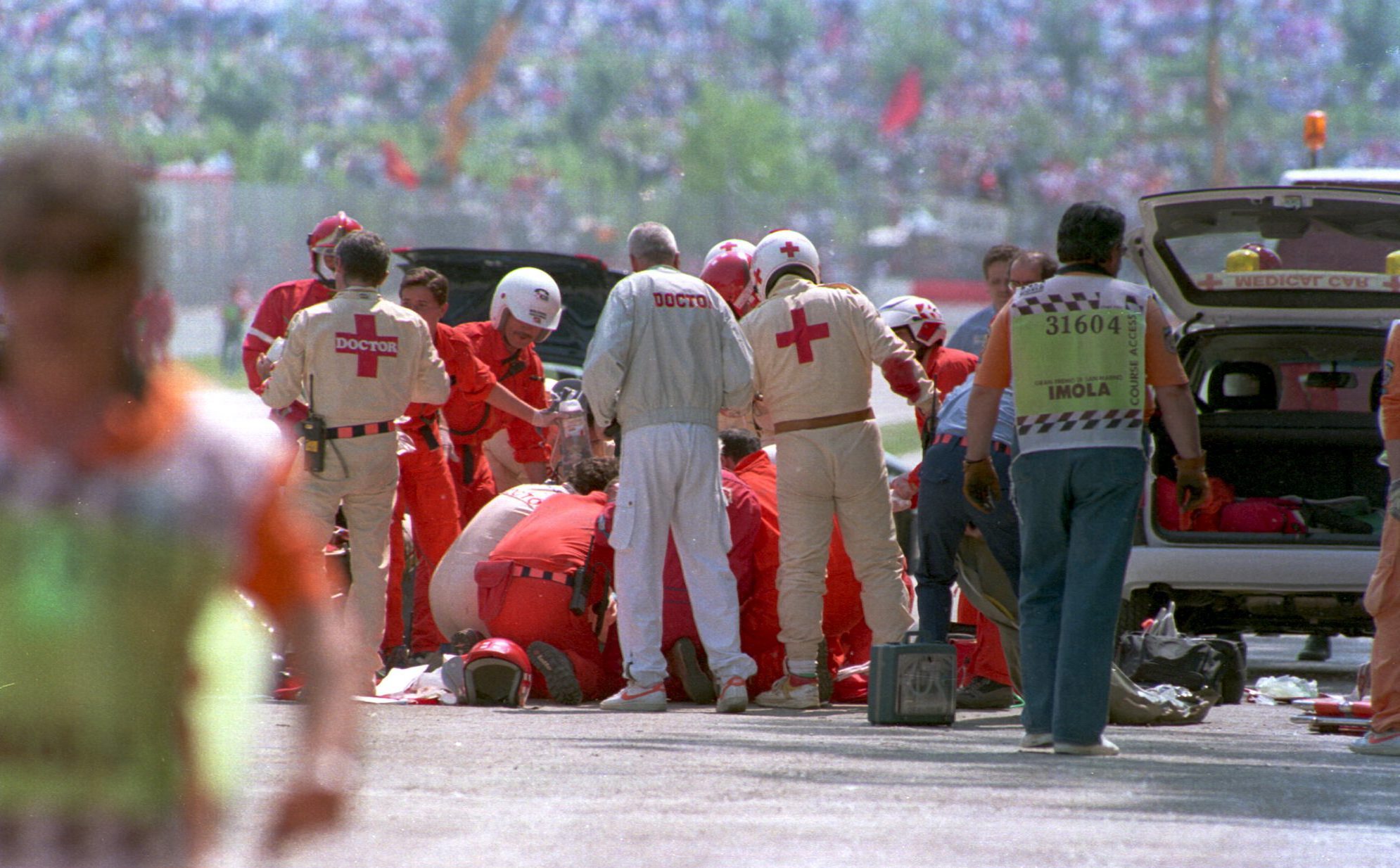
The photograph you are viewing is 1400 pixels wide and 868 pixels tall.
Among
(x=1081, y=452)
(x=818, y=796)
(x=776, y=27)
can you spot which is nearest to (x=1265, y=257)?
(x=1081, y=452)

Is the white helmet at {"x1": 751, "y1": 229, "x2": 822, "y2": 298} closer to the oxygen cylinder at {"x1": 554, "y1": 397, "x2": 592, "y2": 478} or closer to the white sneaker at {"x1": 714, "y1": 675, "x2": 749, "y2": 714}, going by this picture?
the oxygen cylinder at {"x1": 554, "y1": 397, "x2": 592, "y2": 478}

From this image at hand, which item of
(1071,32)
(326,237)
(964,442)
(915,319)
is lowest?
(964,442)

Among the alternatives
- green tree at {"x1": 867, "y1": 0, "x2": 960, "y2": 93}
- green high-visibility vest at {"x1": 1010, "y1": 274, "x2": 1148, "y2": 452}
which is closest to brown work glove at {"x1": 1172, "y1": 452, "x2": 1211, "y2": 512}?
green high-visibility vest at {"x1": 1010, "y1": 274, "x2": 1148, "y2": 452}

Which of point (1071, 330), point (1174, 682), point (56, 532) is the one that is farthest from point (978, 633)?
point (56, 532)

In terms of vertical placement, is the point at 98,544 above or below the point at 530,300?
below

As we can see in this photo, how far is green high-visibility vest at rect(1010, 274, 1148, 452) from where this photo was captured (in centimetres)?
641

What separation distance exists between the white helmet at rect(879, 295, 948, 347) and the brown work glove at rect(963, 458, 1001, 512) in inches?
97.9

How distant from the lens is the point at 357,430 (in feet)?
27.0

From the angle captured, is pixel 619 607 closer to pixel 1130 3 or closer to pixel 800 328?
pixel 800 328

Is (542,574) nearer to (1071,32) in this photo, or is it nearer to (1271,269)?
(1271,269)

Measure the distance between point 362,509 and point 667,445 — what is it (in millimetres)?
1324

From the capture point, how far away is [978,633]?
844 centimetres

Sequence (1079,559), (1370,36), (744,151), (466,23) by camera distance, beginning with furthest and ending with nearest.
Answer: (466,23)
(1370,36)
(744,151)
(1079,559)

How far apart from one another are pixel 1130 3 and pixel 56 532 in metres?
87.5
